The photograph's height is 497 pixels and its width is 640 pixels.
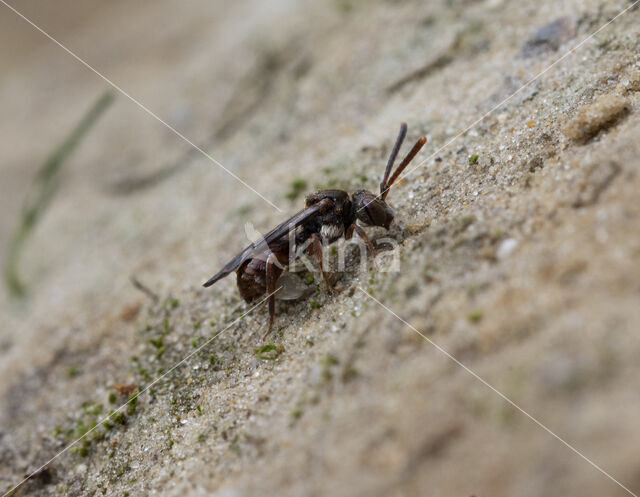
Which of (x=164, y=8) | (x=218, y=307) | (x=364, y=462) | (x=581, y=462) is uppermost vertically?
(x=164, y=8)

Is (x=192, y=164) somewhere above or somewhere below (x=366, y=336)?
above

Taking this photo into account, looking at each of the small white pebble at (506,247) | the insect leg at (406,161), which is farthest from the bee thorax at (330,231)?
the small white pebble at (506,247)

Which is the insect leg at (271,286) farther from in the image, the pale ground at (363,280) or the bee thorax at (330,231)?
the bee thorax at (330,231)

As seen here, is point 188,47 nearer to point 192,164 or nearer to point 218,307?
point 192,164

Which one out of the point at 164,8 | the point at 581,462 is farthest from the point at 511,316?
the point at 164,8

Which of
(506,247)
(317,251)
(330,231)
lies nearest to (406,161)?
(330,231)

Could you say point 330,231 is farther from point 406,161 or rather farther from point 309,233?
point 406,161
